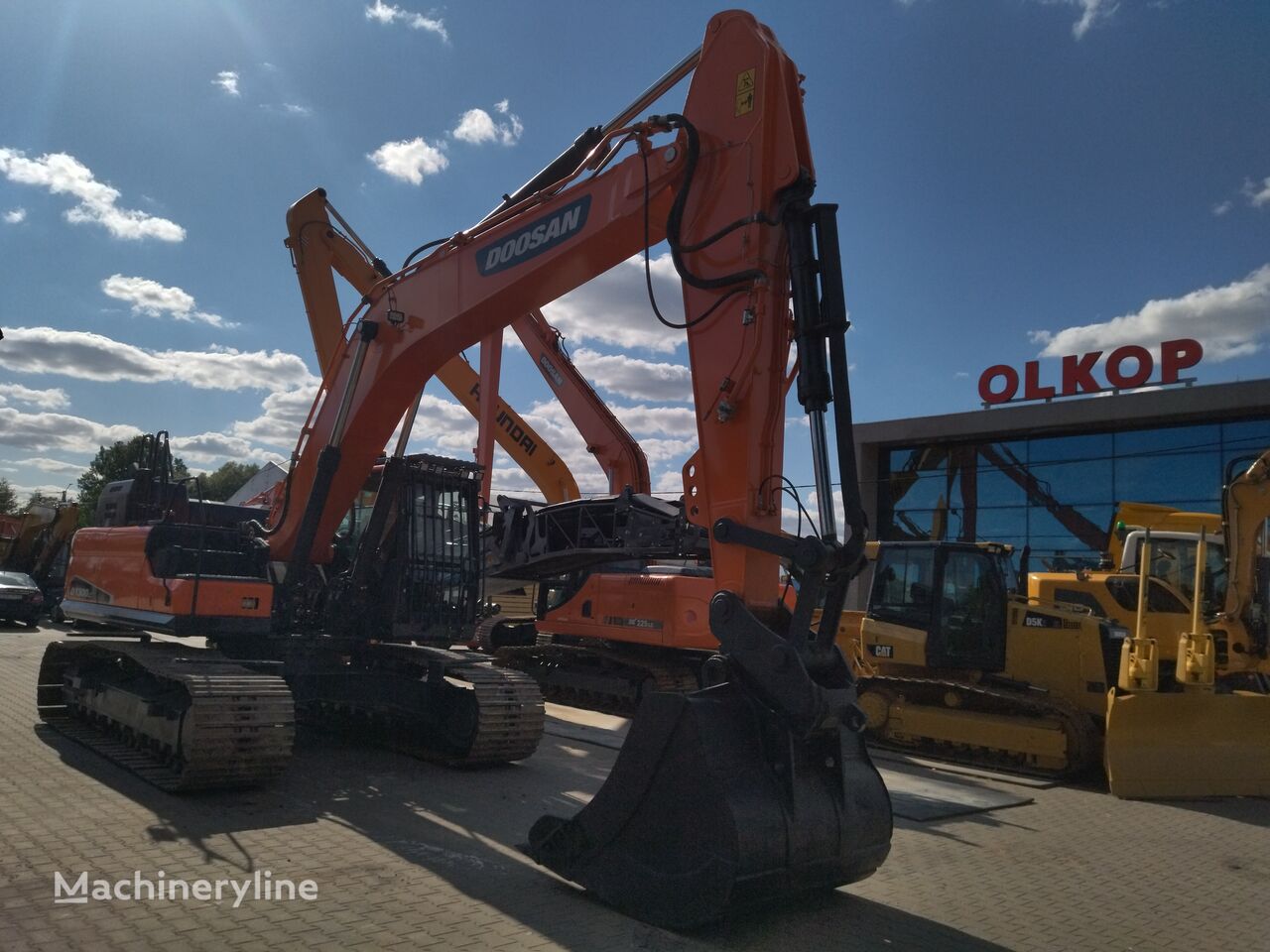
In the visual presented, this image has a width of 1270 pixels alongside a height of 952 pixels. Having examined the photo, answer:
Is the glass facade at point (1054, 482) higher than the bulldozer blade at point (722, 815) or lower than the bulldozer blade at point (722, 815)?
higher

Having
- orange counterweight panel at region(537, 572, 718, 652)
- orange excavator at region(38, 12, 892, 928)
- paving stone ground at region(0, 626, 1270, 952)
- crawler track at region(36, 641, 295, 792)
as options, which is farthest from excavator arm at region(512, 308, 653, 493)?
crawler track at region(36, 641, 295, 792)

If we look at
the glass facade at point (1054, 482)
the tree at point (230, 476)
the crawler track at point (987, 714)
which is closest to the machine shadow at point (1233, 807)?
the crawler track at point (987, 714)

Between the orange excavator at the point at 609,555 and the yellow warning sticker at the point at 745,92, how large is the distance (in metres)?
0.02

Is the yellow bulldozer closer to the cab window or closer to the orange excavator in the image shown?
the cab window

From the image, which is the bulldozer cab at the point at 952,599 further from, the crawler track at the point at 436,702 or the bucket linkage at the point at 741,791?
the bucket linkage at the point at 741,791

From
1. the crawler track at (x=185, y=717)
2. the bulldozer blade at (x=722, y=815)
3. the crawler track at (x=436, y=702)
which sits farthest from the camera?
the crawler track at (x=436, y=702)

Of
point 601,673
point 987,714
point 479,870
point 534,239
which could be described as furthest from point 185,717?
point 987,714

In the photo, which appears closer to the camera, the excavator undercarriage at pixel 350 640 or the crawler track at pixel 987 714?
the excavator undercarriage at pixel 350 640

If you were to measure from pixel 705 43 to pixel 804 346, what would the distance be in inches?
89.4

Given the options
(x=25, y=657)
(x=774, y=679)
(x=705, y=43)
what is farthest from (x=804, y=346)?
(x=25, y=657)

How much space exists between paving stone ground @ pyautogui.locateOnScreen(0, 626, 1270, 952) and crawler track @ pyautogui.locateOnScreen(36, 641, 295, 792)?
192 mm

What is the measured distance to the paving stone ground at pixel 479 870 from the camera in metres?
4.50

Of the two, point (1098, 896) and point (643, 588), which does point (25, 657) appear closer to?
point (643, 588)

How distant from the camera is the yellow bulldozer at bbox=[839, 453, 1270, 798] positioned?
8.95 m
